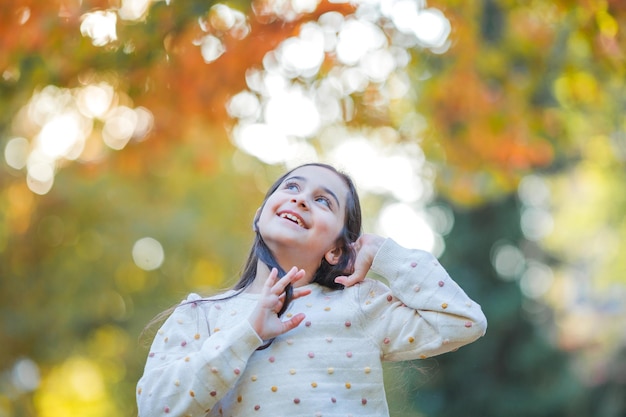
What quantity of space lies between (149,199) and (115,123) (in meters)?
3.16

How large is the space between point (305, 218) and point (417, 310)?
42cm

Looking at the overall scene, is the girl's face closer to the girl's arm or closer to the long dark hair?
the long dark hair

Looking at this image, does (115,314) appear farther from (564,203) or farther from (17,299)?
(564,203)

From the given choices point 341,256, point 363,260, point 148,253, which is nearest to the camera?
point 363,260

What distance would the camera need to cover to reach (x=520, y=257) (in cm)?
1250

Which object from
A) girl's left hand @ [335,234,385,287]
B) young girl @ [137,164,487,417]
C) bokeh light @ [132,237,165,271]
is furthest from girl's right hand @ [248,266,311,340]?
bokeh light @ [132,237,165,271]

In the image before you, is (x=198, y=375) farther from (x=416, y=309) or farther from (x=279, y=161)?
(x=279, y=161)

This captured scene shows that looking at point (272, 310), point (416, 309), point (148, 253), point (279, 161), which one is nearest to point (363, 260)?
point (416, 309)

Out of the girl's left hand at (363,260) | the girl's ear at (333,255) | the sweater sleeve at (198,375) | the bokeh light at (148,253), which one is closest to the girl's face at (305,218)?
the girl's ear at (333,255)

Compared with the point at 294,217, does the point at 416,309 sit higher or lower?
lower

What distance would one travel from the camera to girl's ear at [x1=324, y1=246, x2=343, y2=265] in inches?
110

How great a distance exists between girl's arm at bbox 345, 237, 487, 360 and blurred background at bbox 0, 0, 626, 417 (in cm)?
68

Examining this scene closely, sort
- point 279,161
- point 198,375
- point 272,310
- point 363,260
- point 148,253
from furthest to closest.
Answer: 1. point 148,253
2. point 279,161
3. point 363,260
4. point 272,310
5. point 198,375

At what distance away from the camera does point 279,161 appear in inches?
517
